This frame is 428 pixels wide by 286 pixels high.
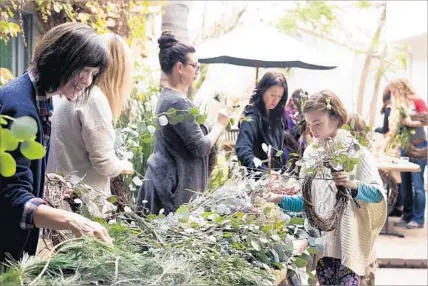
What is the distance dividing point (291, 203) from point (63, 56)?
4.24 feet

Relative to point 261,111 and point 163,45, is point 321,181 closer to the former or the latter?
point 163,45

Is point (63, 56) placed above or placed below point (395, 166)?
above

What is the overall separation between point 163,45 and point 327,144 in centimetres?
137

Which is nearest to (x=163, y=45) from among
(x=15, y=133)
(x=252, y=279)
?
(x=252, y=279)

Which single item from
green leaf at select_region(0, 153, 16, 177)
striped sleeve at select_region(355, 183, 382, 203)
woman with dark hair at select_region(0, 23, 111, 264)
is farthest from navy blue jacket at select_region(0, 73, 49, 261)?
striped sleeve at select_region(355, 183, 382, 203)

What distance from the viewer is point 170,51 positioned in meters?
3.83

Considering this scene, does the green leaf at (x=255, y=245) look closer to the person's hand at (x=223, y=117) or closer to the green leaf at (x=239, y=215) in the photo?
the green leaf at (x=239, y=215)

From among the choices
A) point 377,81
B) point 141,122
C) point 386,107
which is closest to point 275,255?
point 141,122

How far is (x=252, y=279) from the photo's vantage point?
1903mm

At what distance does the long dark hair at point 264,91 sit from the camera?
4.71 metres

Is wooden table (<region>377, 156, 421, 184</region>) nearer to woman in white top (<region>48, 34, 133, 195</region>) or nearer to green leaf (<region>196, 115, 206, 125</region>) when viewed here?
green leaf (<region>196, 115, 206, 125</region>)

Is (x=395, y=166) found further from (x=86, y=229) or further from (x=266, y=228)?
(x=86, y=229)

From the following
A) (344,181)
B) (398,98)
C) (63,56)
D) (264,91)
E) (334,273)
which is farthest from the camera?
(398,98)

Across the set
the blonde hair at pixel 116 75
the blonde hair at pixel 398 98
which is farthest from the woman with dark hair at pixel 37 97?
the blonde hair at pixel 398 98
